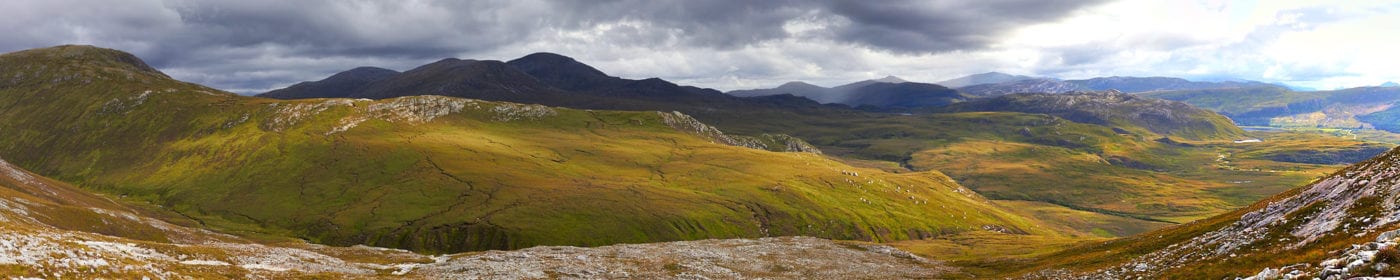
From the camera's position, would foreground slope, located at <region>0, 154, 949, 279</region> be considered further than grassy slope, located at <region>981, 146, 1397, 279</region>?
Yes

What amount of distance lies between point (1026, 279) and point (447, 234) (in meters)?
170

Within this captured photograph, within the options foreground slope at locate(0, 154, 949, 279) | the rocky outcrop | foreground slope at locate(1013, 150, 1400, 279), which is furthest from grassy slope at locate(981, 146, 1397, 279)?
foreground slope at locate(0, 154, 949, 279)

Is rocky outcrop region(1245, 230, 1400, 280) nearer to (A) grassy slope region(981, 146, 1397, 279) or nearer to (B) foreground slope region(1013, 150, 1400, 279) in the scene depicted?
(B) foreground slope region(1013, 150, 1400, 279)

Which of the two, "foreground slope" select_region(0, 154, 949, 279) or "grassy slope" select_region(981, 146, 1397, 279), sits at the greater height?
"grassy slope" select_region(981, 146, 1397, 279)

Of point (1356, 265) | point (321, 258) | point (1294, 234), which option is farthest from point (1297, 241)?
point (321, 258)

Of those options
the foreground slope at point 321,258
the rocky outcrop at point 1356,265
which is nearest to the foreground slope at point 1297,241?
the rocky outcrop at point 1356,265

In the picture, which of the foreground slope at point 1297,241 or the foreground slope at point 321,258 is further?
the foreground slope at point 321,258

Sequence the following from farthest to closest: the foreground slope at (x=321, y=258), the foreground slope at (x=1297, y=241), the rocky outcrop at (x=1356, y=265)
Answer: the foreground slope at (x=321, y=258) < the foreground slope at (x=1297, y=241) < the rocky outcrop at (x=1356, y=265)

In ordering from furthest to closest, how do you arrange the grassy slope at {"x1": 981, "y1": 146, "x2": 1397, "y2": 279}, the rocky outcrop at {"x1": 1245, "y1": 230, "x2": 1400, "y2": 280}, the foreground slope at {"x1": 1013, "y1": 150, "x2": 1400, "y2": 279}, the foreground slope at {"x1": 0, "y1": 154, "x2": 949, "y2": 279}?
the foreground slope at {"x1": 0, "y1": 154, "x2": 949, "y2": 279}, the grassy slope at {"x1": 981, "y1": 146, "x2": 1397, "y2": 279}, the foreground slope at {"x1": 1013, "y1": 150, "x2": 1400, "y2": 279}, the rocky outcrop at {"x1": 1245, "y1": 230, "x2": 1400, "y2": 280}

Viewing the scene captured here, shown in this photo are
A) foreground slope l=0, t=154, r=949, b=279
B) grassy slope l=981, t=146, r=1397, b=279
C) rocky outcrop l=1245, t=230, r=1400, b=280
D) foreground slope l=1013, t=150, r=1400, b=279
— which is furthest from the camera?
foreground slope l=0, t=154, r=949, b=279

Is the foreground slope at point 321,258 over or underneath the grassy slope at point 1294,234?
underneath

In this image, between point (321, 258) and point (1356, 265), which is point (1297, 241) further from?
point (321, 258)

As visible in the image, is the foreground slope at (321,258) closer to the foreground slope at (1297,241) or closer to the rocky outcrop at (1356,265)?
the foreground slope at (1297,241)

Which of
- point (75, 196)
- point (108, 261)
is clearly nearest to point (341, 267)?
point (108, 261)
